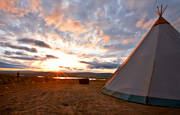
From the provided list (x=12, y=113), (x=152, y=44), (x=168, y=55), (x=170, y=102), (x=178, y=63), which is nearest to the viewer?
(x=12, y=113)

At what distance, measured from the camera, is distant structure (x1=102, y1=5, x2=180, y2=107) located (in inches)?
140

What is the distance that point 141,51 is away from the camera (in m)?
5.24

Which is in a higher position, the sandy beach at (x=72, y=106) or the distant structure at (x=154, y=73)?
the distant structure at (x=154, y=73)

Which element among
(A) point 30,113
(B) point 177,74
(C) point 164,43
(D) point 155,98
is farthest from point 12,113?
(C) point 164,43

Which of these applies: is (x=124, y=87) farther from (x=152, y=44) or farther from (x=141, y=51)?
(x=152, y=44)

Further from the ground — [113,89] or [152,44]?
[152,44]

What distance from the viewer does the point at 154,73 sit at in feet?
13.4

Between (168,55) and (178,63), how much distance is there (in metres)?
0.51

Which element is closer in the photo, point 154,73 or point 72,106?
point 72,106

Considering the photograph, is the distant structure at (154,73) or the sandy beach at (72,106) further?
the distant structure at (154,73)

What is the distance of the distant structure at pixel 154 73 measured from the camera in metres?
3.57

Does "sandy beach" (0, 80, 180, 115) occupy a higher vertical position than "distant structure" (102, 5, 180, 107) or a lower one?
lower

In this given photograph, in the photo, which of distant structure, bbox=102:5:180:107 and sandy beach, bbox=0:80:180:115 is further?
distant structure, bbox=102:5:180:107

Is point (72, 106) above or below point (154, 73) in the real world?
below
